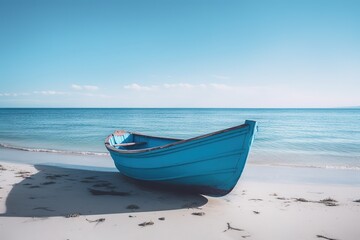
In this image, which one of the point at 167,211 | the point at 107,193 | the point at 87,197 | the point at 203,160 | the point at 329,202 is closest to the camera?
the point at 167,211

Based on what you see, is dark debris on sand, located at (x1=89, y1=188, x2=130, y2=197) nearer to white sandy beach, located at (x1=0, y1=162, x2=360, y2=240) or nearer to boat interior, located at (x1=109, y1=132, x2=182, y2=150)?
white sandy beach, located at (x1=0, y1=162, x2=360, y2=240)

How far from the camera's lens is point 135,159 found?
7.41 metres

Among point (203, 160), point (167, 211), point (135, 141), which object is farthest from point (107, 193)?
point (135, 141)

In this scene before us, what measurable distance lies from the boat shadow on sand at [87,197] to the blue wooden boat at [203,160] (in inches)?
16.7

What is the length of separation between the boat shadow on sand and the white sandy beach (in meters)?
0.02

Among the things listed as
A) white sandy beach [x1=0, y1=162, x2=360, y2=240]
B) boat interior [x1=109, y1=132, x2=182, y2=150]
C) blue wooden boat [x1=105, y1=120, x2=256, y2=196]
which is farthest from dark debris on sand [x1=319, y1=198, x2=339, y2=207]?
boat interior [x1=109, y1=132, x2=182, y2=150]

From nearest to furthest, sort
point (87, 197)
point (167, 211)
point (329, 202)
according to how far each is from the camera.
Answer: point (167, 211) < point (329, 202) < point (87, 197)

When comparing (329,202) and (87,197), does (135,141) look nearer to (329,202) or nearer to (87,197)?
(87,197)

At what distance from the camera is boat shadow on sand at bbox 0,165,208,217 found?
224 inches

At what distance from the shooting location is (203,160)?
6.01 meters

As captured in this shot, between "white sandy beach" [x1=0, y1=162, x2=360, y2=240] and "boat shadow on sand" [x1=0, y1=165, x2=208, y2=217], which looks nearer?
"white sandy beach" [x1=0, y1=162, x2=360, y2=240]

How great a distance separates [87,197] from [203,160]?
3135 millimetres

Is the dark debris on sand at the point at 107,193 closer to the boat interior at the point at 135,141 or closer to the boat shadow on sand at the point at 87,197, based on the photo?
the boat shadow on sand at the point at 87,197

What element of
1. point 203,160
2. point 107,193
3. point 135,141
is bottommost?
point 107,193
